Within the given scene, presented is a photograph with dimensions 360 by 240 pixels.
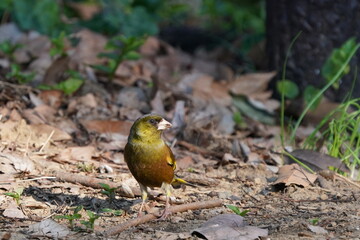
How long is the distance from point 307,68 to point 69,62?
2620 mm

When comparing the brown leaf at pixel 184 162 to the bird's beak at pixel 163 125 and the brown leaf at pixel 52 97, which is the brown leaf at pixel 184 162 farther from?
Answer: the brown leaf at pixel 52 97

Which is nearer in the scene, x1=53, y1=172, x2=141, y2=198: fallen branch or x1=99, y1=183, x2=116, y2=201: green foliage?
x1=99, y1=183, x2=116, y2=201: green foliage

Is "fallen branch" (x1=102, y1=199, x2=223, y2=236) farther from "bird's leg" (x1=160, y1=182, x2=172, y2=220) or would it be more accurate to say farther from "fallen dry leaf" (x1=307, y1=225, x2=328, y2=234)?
"fallen dry leaf" (x1=307, y1=225, x2=328, y2=234)

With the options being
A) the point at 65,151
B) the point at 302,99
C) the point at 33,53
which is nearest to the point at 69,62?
the point at 33,53

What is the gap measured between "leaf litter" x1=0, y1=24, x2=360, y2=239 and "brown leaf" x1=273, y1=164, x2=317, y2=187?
0.01 m

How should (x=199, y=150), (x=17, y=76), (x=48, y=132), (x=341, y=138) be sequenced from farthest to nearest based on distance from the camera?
(x=17, y=76), (x=199, y=150), (x=48, y=132), (x=341, y=138)

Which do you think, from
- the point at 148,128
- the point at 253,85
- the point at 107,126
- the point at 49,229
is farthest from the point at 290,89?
the point at 49,229

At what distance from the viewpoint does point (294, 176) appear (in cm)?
516

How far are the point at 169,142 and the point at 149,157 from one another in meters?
1.68

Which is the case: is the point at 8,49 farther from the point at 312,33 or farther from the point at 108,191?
the point at 312,33

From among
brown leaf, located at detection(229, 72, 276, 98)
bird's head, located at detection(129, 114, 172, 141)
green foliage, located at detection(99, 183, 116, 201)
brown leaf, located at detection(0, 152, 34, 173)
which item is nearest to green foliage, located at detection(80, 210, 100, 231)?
green foliage, located at detection(99, 183, 116, 201)

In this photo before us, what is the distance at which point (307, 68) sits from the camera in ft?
24.1

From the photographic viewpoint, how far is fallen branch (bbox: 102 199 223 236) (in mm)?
4047

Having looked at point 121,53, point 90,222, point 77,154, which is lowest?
point 77,154
